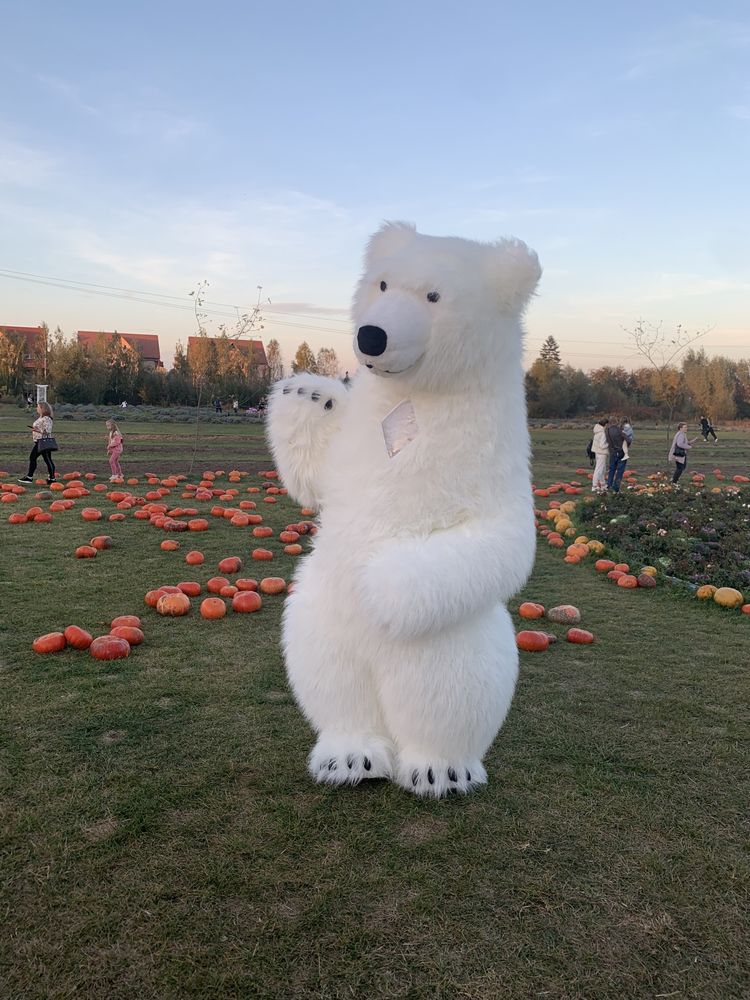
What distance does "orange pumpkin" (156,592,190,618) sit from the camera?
6.56 m

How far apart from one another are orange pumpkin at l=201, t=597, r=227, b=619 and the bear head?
3.86m

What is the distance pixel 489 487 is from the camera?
11.0ft

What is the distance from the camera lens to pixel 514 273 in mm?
3291

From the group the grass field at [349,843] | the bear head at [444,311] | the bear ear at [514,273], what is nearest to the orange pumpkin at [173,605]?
the grass field at [349,843]

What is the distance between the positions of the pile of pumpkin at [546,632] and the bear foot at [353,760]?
2525 mm

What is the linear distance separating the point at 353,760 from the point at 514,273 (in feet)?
8.45

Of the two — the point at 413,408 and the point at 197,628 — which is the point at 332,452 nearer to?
the point at 413,408

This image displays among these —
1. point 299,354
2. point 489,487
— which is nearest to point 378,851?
point 489,487

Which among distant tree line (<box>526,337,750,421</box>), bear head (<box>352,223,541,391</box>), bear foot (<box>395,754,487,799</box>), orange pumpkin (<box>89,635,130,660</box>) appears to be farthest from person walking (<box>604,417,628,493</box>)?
distant tree line (<box>526,337,750,421</box>)

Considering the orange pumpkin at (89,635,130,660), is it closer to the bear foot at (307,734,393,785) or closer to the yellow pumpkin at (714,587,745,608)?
the bear foot at (307,734,393,785)

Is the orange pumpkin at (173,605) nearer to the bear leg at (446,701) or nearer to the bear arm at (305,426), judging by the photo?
the bear arm at (305,426)

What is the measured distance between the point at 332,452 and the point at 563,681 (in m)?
2.84

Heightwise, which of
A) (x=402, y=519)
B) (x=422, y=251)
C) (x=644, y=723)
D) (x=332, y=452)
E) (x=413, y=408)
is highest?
(x=422, y=251)

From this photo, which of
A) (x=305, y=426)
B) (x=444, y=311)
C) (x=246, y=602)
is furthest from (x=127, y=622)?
(x=444, y=311)
